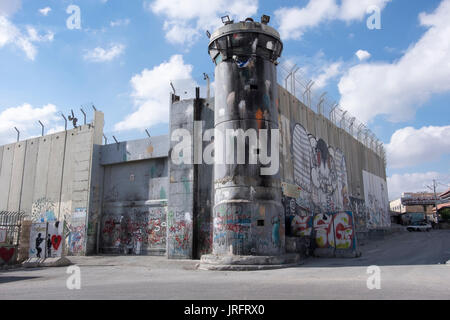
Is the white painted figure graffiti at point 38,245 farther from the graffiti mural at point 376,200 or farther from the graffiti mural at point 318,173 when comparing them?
the graffiti mural at point 376,200

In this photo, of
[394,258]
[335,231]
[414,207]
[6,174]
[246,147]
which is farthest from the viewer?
[414,207]

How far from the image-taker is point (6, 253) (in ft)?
50.0

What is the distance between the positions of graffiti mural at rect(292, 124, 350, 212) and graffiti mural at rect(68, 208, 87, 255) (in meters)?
13.7

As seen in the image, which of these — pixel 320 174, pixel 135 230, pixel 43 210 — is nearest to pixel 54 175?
pixel 43 210

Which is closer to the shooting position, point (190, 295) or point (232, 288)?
point (190, 295)

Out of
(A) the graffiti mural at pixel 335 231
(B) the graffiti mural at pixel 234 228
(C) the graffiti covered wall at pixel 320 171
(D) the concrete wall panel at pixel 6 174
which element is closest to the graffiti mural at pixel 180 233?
(B) the graffiti mural at pixel 234 228

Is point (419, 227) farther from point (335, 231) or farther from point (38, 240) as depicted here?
point (38, 240)

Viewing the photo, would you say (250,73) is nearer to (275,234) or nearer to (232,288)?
(275,234)

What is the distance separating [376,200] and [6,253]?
36420 millimetres

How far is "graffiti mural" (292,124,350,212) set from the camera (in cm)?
2277
